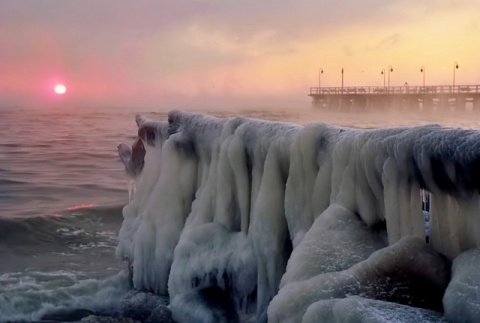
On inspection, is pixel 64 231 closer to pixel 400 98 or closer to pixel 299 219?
pixel 299 219

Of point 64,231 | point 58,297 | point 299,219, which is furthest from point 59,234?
point 299,219

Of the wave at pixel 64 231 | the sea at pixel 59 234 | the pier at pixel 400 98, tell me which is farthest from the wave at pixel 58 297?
the pier at pixel 400 98

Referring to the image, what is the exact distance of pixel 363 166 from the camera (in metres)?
4.39

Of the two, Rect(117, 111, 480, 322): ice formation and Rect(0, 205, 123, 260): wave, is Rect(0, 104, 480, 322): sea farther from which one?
Rect(117, 111, 480, 322): ice formation

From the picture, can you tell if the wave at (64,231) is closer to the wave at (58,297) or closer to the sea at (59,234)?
the sea at (59,234)

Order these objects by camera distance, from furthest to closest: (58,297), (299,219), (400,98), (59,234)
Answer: (400,98) < (59,234) < (58,297) < (299,219)

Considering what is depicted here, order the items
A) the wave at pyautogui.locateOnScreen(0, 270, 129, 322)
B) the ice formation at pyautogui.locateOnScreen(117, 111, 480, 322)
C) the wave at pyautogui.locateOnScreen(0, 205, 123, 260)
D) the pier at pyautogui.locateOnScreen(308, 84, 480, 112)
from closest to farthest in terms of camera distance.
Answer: the ice formation at pyautogui.locateOnScreen(117, 111, 480, 322)
the wave at pyautogui.locateOnScreen(0, 270, 129, 322)
the wave at pyautogui.locateOnScreen(0, 205, 123, 260)
the pier at pyautogui.locateOnScreen(308, 84, 480, 112)

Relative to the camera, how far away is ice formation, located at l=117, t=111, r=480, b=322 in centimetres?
378

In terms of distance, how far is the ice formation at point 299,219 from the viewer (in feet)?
12.4

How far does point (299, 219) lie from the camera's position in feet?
16.7

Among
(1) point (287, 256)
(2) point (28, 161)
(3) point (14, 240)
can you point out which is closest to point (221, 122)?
(1) point (287, 256)

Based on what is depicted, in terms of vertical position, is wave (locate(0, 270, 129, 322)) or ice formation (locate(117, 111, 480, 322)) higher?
ice formation (locate(117, 111, 480, 322))

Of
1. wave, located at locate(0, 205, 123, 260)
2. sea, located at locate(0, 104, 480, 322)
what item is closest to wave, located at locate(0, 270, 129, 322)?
sea, located at locate(0, 104, 480, 322)

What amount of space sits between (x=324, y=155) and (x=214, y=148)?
1.78 meters
